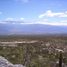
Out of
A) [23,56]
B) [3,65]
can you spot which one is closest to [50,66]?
[23,56]

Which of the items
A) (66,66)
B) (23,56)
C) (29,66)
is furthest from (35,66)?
(23,56)

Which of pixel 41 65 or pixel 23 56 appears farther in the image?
pixel 23 56

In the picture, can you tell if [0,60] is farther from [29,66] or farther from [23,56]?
[23,56]

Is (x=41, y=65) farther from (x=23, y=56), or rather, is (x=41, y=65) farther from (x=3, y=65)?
(x=3, y=65)

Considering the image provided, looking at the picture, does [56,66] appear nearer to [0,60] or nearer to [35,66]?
[35,66]

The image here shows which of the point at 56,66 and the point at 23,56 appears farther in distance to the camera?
the point at 23,56

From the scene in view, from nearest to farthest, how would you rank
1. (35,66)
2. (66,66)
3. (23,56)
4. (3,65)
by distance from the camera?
(3,65), (66,66), (35,66), (23,56)

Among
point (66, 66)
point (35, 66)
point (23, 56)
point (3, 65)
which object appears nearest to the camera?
point (3, 65)
